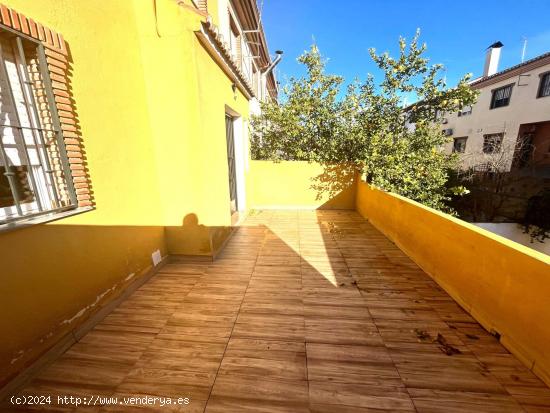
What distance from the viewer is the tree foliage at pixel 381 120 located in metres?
5.89

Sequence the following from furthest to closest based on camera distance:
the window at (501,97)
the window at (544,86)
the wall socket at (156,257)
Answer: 1. the window at (501,97)
2. the window at (544,86)
3. the wall socket at (156,257)

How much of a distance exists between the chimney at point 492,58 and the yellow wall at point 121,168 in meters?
21.1

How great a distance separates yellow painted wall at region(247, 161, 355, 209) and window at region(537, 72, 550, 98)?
45.0ft

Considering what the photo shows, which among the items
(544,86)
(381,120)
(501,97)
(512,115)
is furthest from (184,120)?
(501,97)

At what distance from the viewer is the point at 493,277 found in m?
2.37

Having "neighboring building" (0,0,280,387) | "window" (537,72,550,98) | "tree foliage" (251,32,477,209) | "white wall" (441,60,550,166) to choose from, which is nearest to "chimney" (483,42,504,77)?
"white wall" (441,60,550,166)

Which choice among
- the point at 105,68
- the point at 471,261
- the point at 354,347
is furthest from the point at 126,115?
the point at 471,261

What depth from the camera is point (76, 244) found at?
2.29m

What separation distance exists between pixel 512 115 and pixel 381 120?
13.7 meters

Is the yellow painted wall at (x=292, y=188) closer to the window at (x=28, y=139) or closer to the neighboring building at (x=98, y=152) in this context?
the neighboring building at (x=98, y=152)

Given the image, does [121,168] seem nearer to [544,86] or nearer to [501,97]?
[544,86]

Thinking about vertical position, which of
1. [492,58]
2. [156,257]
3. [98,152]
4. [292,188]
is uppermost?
[492,58]

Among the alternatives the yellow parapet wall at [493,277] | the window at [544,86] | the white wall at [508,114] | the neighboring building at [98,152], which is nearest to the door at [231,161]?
the neighboring building at [98,152]

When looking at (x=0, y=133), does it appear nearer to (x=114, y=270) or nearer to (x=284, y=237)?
(x=114, y=270)
